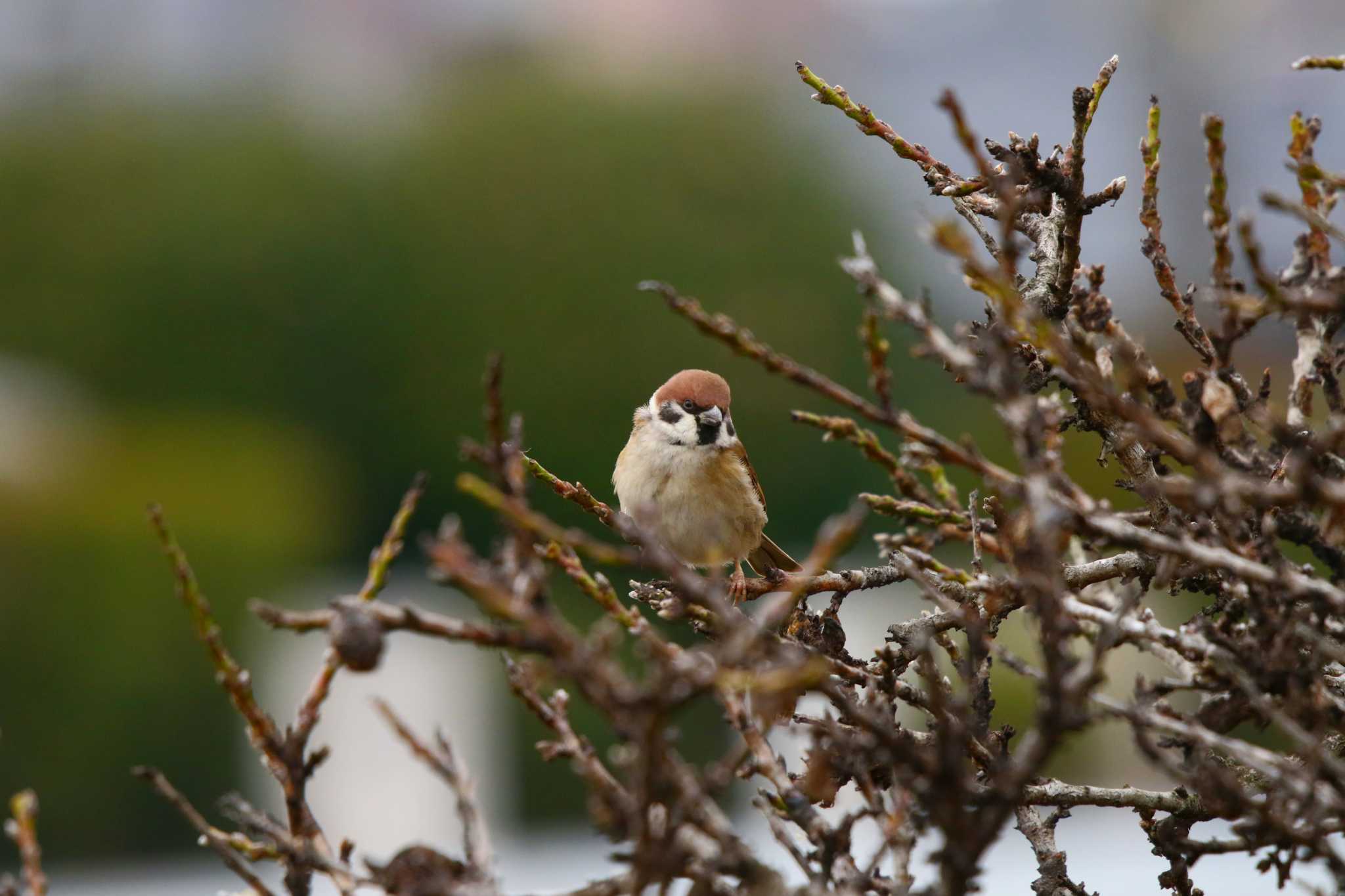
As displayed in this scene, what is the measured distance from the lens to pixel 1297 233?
1.75 metres

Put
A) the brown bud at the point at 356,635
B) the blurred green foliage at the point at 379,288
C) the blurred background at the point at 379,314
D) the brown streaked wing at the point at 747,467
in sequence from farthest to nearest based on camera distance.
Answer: the blurred green foliage at the point at 379,288 < the blurred background at the point at 379,314 < the brown streaked wing at the point at 747,467 < the brown bud at the point at 356,635

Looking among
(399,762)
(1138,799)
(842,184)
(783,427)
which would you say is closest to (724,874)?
(1138,799)

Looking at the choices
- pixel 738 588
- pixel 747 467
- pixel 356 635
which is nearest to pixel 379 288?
pixel 747 467

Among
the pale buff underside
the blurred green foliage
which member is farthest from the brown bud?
the blurred green foliage

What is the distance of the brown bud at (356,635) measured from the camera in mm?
1398

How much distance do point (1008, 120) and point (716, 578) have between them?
33726 millimetres

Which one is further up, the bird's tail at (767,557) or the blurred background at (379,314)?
the blurred background at (379,314)

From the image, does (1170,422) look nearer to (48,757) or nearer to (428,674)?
(48,757)

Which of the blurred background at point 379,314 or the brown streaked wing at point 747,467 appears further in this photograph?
the blurred background at point 379,314

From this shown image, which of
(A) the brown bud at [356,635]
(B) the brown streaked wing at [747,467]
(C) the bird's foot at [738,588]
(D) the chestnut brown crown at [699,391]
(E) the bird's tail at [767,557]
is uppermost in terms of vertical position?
(D) the chestnut brown crown at [699,391]

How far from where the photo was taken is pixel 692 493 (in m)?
4.19

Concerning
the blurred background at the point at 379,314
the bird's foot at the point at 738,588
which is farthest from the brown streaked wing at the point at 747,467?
the blurred background at the point at 379,314

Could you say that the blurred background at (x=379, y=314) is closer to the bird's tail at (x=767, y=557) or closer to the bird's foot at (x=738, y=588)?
the bird's tail at (x=767, y=557)

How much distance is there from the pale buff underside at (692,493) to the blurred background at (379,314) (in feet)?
18.0
